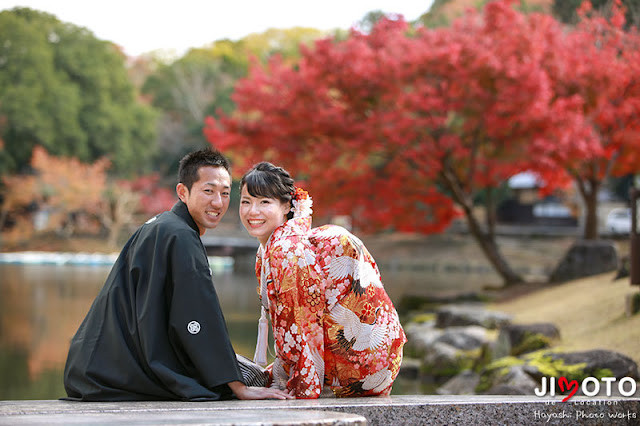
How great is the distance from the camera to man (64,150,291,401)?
261 cm

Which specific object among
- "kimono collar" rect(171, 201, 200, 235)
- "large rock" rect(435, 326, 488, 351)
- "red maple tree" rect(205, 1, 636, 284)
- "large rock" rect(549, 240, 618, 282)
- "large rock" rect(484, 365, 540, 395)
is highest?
"red maple tree" rect(205, 1, 636, 284)

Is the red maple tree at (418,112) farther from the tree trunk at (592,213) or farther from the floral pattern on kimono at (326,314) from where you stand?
the floral pattern on kimono at (326,314)

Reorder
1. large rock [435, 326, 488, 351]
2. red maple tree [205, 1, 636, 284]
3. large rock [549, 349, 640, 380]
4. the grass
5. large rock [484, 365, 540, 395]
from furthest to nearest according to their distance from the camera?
red maple tree [205, 1, 636, 284], large rock [435, 326, 488, 351], the grass, large rock [484, 365, 540, 395], large rock [549, 349, 640, 380]

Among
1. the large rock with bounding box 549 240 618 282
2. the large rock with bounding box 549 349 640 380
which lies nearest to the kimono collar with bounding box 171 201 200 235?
the large rock with bounding box 549 349 640 380

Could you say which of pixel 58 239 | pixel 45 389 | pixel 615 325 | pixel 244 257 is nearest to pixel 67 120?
pixel 58 239

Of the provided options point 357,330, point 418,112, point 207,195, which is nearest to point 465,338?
point 418,112

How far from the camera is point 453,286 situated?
15.1m

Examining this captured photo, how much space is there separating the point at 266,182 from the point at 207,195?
257 mm

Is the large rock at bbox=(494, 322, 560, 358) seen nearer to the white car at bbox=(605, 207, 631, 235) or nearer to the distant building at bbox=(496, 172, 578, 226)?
the white car at bbox=(605, 207, 631, 235)

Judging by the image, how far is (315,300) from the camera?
2.70 m

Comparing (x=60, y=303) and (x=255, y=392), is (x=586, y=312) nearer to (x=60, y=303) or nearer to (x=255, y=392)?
(x=255, y=392)

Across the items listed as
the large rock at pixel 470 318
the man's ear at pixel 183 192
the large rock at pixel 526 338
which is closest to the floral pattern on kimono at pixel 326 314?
the man's ear at pixel 183 192

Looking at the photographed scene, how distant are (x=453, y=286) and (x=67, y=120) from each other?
596 inches

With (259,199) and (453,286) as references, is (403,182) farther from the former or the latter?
(259,199)
